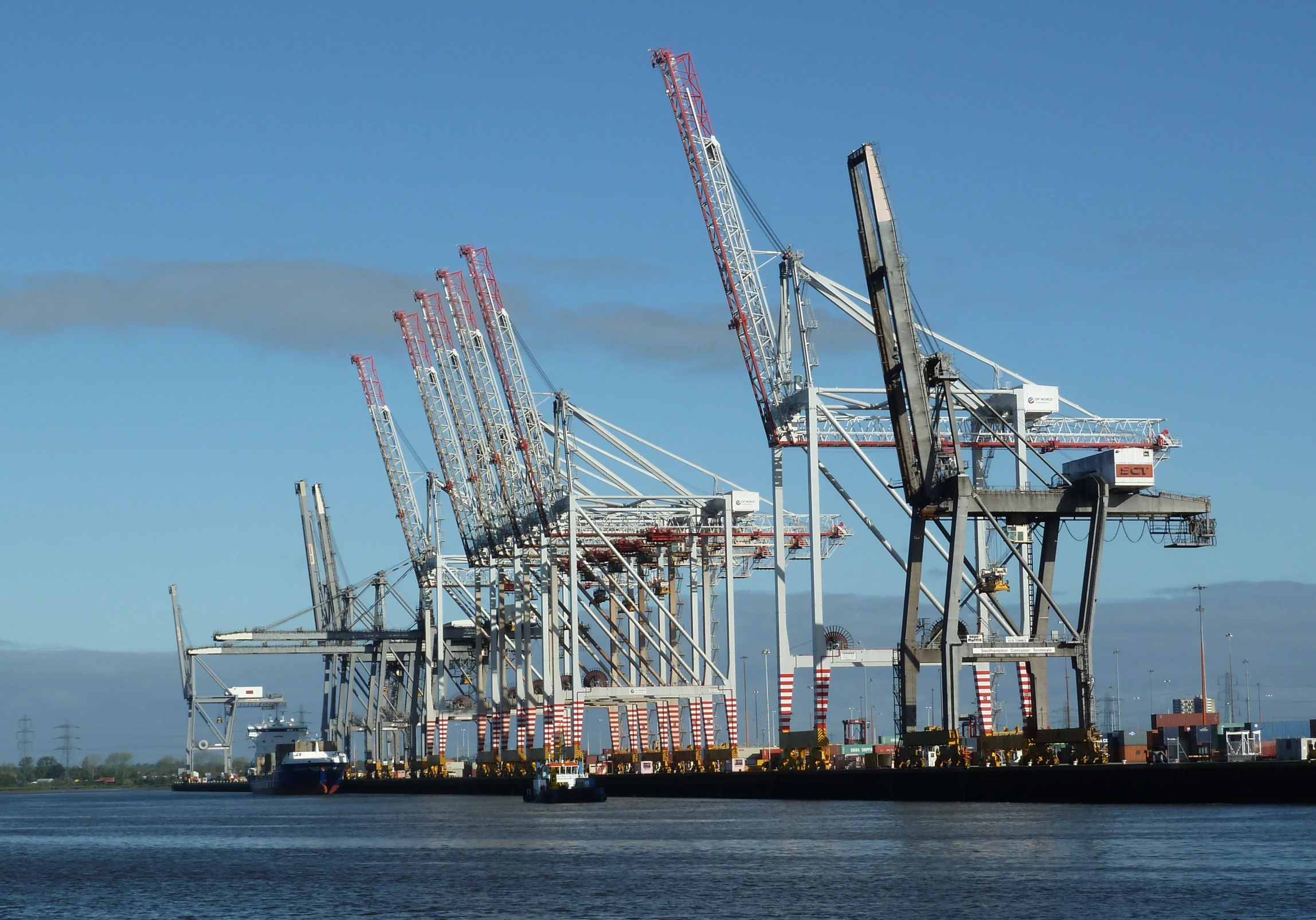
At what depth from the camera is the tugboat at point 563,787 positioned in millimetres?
90438

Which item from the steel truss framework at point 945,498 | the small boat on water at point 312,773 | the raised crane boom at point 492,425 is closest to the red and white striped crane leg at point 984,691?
the steel truss framework at point 945,498

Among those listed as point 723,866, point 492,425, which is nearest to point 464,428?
point 492,425

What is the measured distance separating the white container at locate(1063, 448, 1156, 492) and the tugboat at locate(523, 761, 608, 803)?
32080mm

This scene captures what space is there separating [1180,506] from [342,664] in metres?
95.2

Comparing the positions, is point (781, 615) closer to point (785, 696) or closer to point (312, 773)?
point (785, 696)

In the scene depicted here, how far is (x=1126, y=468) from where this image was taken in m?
68.6

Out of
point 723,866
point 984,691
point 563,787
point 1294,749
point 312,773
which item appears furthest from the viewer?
point 312,773

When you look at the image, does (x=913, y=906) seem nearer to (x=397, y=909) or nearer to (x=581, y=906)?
(x=581, y=906)

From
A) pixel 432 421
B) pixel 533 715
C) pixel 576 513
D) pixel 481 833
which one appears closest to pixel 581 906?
pixel 481 833

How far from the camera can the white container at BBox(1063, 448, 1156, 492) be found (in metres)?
68.4

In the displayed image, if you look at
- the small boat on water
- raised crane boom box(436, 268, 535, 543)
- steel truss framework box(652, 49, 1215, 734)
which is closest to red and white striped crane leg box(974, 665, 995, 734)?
steel truss framework box(652, 49, 1215, 734)

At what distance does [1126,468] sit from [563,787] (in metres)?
34.7

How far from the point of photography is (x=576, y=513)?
101m

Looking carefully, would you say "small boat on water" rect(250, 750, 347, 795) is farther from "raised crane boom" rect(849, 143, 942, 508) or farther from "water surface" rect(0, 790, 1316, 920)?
"raised crane boom" rect(849, 143, 942, 508)
